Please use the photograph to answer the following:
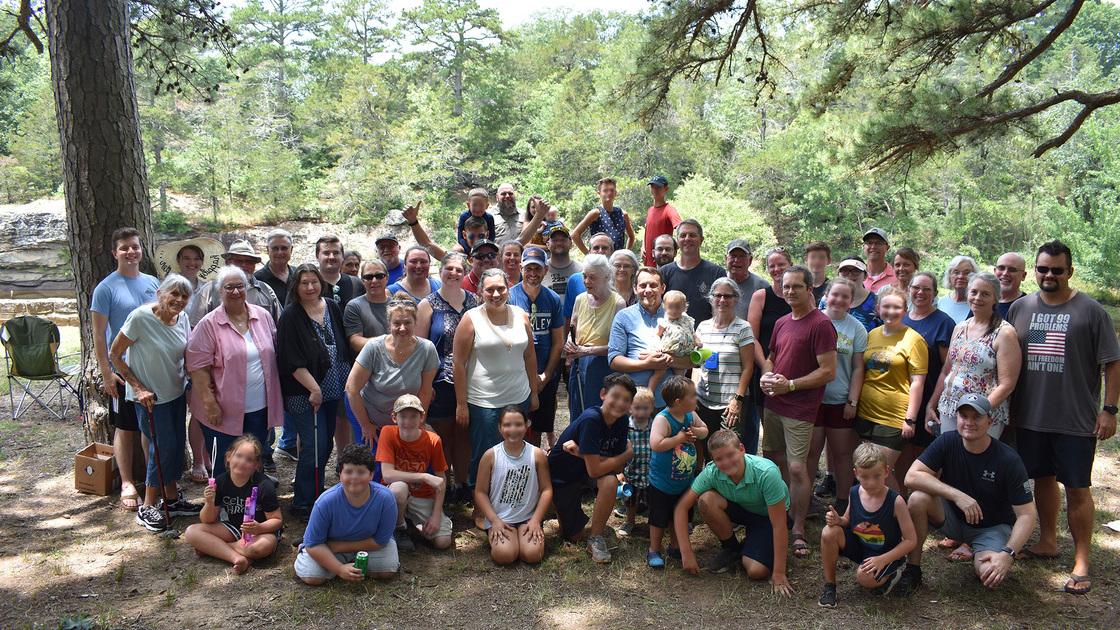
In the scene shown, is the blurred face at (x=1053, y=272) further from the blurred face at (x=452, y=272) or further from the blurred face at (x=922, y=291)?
the blurred face at (x=452, y=272)

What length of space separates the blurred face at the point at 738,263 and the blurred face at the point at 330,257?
2.76m

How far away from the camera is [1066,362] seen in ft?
12.1

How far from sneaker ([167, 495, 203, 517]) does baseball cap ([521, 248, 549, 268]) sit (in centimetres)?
257

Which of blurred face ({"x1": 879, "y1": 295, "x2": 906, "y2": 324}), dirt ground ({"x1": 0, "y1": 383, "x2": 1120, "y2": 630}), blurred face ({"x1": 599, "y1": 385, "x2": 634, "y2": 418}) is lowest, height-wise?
dirt ground ({"x1": 0, "y1": 383, "x2": 1120, "y2": 630})

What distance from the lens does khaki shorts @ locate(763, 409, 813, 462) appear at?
405cm

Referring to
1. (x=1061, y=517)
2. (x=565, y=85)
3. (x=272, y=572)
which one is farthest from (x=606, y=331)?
(x=565, y=85)

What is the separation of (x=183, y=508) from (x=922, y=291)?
480 centimetres

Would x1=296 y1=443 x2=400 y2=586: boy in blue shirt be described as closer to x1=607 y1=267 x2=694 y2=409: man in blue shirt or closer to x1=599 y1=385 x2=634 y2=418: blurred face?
x1=599 y1=385 x2=634 y2=418: blurred face

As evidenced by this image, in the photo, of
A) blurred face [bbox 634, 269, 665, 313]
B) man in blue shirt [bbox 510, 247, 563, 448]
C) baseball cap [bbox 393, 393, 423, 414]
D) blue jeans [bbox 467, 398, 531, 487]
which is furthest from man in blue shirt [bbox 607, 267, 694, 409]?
baseball cap [bbox 393, 393, 423, 414]

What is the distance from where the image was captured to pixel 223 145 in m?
24.5

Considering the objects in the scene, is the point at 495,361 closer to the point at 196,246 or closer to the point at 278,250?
the point at 278,250

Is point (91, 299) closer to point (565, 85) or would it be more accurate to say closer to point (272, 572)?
point (272, 572)

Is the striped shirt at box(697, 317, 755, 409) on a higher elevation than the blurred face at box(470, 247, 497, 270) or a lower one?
lower

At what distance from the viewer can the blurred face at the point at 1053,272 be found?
12.2 feet
